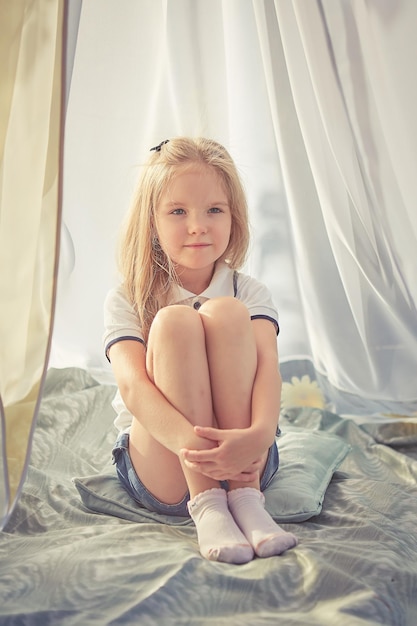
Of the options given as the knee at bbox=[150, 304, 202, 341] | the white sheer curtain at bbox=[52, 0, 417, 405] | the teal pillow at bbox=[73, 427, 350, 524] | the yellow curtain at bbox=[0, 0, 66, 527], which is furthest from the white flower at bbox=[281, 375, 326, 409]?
the yellow curtain at bbox=[0, 0, 66, 527]

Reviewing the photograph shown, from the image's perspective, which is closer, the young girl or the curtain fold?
the young girl

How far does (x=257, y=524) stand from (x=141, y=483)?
248mm

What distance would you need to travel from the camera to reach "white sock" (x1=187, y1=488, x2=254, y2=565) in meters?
1.16

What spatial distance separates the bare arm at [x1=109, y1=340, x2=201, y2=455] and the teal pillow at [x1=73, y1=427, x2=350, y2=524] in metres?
0.17

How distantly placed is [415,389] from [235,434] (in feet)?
2.75

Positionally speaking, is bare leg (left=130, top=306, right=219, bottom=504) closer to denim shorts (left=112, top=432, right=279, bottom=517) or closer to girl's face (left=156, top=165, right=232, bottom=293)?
denim shorts (left=112, top=432, right=279, bottom=517)

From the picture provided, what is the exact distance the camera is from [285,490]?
142 cm

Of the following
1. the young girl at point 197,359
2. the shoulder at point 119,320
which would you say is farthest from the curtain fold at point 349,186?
the shoulder at point 119,320

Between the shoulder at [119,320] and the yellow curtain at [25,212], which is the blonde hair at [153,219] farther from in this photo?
the yellow curtain at [25,212]

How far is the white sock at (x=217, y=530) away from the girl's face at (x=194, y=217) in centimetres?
44

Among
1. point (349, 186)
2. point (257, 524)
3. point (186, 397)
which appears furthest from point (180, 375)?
point (349, 186)

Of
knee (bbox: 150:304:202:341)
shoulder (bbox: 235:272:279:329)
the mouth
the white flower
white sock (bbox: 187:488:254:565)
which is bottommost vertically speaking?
white sock (bbox: 187:488:254:565)

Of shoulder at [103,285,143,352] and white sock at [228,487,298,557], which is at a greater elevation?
shoulder at [103,285,143,352]

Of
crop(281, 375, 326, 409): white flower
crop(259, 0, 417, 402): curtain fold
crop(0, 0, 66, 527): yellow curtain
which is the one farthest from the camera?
crop(281, 375, 326, 409): white flower
